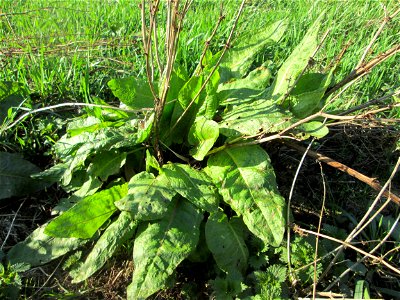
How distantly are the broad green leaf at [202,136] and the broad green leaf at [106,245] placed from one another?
426 millimetres

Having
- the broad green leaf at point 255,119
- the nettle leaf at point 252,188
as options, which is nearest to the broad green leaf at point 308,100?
the broad green leaf at point 255,119

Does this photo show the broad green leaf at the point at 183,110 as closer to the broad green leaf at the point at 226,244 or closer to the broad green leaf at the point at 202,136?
the broad green leaf at the point at 202,136

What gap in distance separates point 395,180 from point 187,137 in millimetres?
1177

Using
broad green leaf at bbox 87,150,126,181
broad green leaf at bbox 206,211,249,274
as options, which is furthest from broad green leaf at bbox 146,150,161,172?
broad green leaf at bbox 206,211,249,274

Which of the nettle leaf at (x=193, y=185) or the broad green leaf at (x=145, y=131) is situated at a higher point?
the broad green leaf at (x=145, y=131)

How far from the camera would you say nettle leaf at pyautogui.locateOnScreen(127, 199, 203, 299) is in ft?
5.49

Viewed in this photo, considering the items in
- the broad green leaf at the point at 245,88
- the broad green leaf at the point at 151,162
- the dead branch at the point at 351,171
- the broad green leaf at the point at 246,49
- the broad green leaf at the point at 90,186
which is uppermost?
the broad green leaf at the point at 246,49

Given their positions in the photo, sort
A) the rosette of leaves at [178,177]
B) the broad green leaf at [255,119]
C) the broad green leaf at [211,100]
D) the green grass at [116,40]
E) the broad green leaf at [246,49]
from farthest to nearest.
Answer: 1. the green grass at [116,40]
2. the broad green leaf at [246,49]
3. the broad green leaf at [211,100]
4. the broad green leaf at [255,119]
5. the rosette of leaves at [178,177]

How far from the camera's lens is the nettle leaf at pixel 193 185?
6.01 ft

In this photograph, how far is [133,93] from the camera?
7.03 feet

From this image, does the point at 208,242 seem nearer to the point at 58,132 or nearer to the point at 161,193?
the point at 161,193

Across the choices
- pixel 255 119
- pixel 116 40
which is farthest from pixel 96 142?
pixel 116 40

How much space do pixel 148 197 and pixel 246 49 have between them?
3.29 feet

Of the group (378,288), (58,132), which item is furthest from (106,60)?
(378,288)
